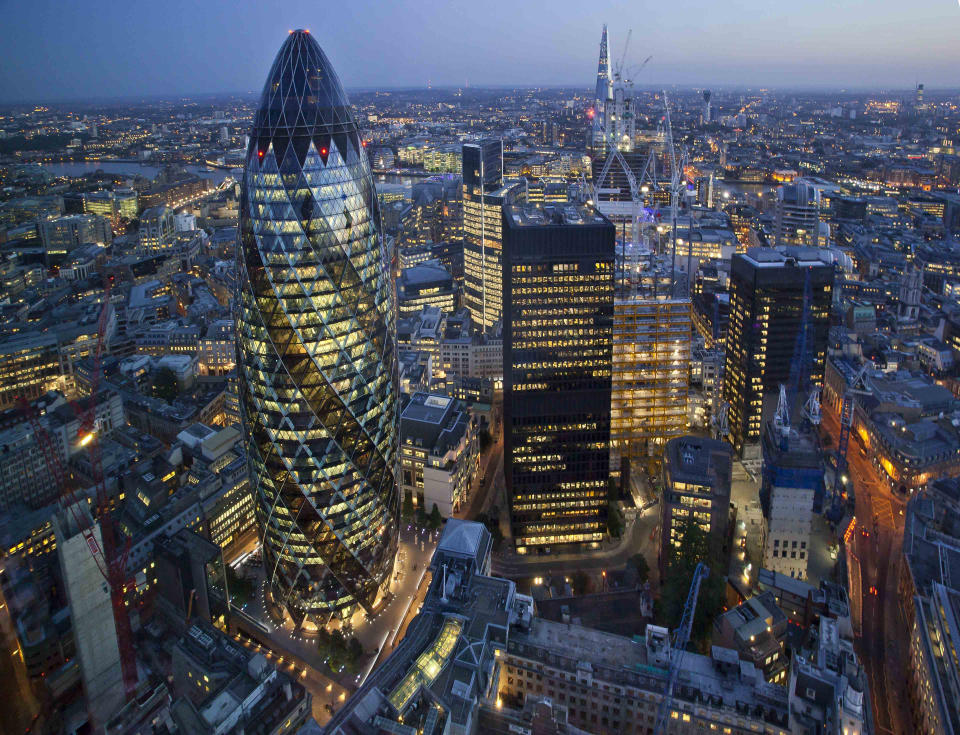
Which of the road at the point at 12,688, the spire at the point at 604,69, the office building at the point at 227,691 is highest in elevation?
the spire at the point at 604,69

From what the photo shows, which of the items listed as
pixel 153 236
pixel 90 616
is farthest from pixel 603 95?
pixel 90 616

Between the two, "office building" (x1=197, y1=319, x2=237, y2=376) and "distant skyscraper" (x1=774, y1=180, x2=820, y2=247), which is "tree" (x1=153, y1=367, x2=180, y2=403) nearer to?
"office building" (x1=197, y1=319, x2=237, y2=376)

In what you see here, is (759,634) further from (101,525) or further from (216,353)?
(216,353)

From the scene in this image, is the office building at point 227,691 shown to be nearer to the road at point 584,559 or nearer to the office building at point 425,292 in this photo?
the road at point 584,559

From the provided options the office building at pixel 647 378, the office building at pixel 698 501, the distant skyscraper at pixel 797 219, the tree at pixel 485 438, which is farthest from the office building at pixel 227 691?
the distant skyscraper at pixel 797 219

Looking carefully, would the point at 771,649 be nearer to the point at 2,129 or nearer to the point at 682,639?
the point at 682,639

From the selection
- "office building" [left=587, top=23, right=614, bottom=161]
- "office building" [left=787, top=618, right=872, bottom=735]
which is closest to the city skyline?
"office building" [left=787, top=618, right=872, bottom=735]
